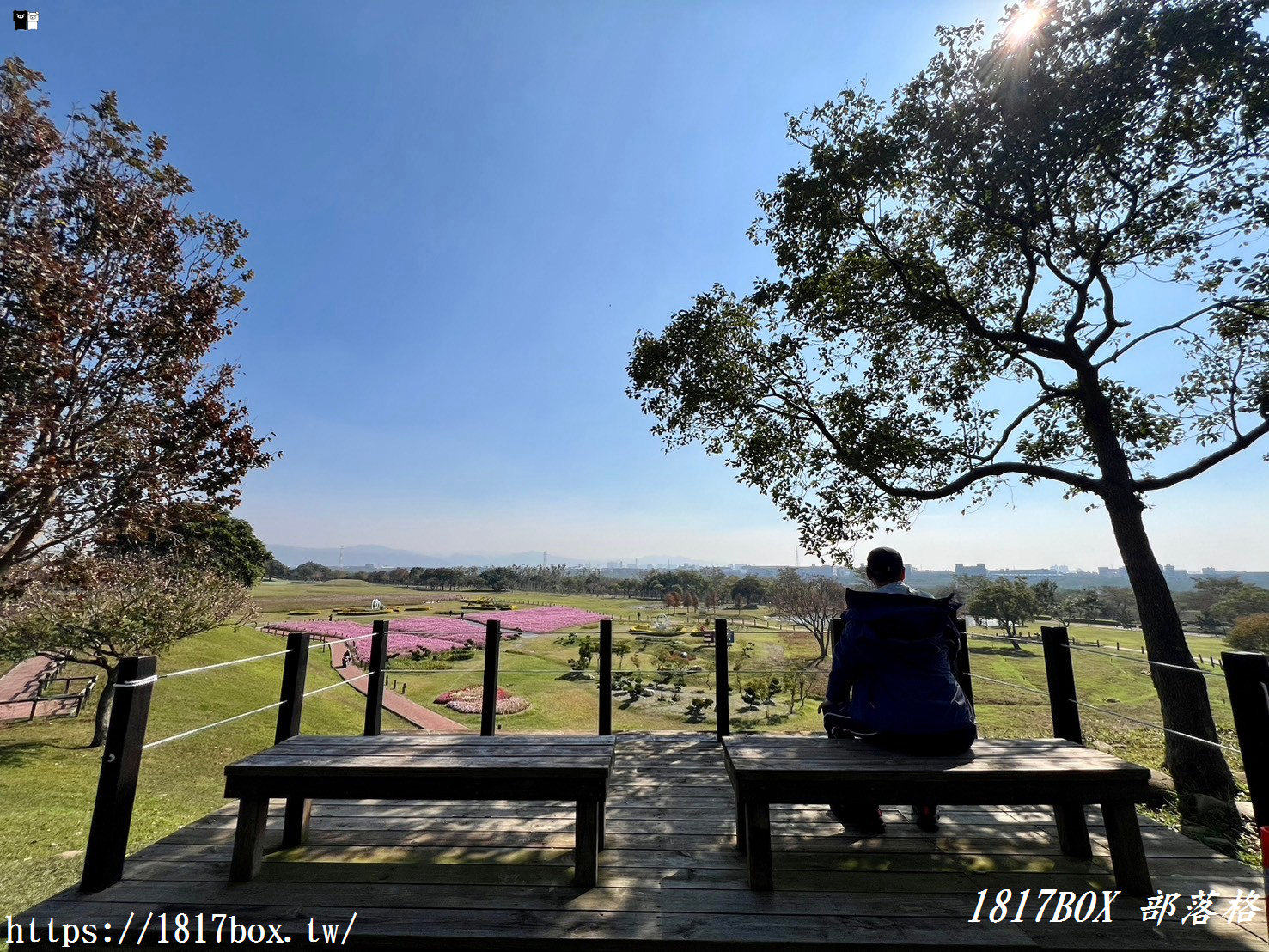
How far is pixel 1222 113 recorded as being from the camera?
5723mm

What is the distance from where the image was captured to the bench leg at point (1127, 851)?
2379 millimetres

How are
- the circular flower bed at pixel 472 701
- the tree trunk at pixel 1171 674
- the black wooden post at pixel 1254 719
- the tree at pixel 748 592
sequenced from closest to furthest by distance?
the black wooden post at pixel 1254 719, the tree trunk at pixel 1171 674, the circular flower bed at pixel 472 701, the tree at pixel 748 592

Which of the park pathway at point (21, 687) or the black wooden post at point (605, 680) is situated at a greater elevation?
the black wooden post at point (605, 680)

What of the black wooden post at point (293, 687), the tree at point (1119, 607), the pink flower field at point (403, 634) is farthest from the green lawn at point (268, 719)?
the tree at point (1119, 607)

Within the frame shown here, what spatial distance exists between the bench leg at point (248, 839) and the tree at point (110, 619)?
31.3 feet

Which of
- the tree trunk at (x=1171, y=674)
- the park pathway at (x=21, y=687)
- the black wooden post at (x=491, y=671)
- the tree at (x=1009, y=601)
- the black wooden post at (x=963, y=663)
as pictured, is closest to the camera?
the black wooden post at (x=963, y=663)

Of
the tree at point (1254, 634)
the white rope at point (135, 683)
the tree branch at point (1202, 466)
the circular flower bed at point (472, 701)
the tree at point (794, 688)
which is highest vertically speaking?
the tree branch at point (1202, 466)

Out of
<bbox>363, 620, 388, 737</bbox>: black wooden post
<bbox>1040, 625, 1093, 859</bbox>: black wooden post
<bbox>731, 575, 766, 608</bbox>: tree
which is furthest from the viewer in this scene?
<bbox>731, 575, 766, 608</bbox>: tree

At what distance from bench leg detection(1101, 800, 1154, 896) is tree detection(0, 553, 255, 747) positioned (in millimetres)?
12845

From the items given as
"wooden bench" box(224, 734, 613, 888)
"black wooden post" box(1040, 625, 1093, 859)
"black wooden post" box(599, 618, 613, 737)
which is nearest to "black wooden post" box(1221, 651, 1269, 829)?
"black wooden post" box(1040, 625, 1093, 859)

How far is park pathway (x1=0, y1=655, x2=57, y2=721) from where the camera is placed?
40.3 feet

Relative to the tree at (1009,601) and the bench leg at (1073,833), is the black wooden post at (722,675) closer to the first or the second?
the bench leg at (1073,833)

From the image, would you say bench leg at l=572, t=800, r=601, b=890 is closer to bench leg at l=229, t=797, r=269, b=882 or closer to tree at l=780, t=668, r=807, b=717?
bench leg at l=229, t=797, r=269, b=882

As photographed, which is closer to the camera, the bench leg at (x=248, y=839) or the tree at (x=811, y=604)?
the bench leg at (x=248, y=839)
